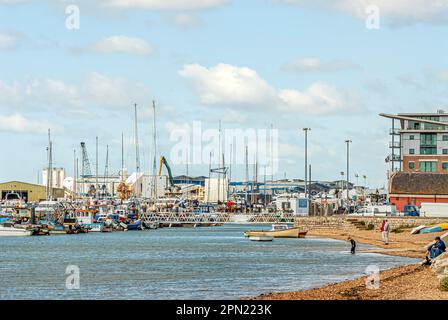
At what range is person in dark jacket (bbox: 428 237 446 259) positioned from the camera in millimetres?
54594

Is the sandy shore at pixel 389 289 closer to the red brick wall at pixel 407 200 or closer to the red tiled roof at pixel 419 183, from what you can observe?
the red tiled roof at pixel 419 183

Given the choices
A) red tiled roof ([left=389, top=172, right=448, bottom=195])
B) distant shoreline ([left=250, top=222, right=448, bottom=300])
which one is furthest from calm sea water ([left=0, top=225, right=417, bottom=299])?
red tiled roof ([left=389, top=172, right=448, bottom=195])

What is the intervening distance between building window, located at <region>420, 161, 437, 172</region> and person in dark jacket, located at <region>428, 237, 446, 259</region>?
105 metres

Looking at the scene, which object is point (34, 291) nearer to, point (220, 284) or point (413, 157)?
point (220, 284)

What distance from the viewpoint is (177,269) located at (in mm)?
69750

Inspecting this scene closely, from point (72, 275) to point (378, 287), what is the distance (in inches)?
972

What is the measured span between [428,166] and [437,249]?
10698 cm

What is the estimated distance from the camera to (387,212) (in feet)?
461

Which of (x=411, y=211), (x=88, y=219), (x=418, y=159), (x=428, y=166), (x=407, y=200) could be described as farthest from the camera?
(x=418, y=159)

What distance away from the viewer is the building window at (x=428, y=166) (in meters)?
160

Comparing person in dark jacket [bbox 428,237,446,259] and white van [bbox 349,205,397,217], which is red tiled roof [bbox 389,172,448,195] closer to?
white van [bbox 349,205,397,217]

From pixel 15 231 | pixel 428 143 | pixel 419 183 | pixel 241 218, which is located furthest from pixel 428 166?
pixel 15 231

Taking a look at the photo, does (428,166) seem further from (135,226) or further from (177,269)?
(177,269)
